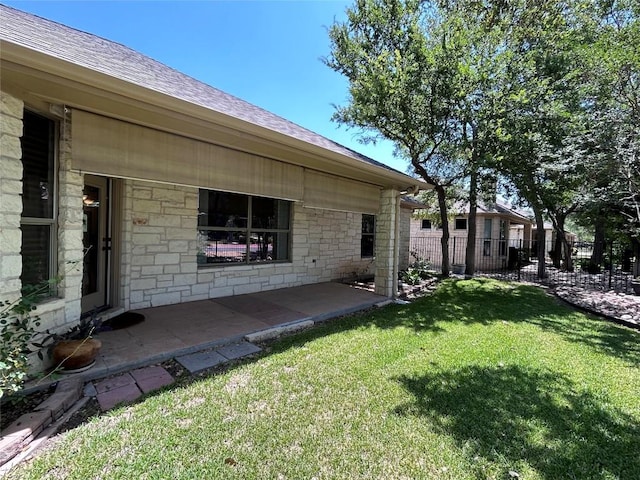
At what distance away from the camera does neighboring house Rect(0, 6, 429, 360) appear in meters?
2.77

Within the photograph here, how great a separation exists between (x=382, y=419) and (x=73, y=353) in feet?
9.85

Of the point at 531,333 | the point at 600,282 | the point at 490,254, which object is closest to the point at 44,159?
the point at 531,333

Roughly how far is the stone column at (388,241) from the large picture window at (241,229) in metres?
2.39

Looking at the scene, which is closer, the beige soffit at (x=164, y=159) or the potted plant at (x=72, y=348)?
the potted plant at (x=72, y=348)

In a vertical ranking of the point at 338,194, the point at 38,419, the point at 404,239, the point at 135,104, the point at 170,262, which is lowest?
the point at 38,419

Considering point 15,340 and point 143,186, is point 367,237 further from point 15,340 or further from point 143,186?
point 15,340

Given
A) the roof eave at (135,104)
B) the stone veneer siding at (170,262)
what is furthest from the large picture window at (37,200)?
the stone veneer siding at (170,262)

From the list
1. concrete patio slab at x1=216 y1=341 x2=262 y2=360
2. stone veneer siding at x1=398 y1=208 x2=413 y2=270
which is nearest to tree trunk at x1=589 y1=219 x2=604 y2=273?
stone veneer siding at x1=398 y1=208 x2=413 y2=270

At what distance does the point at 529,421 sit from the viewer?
272cm

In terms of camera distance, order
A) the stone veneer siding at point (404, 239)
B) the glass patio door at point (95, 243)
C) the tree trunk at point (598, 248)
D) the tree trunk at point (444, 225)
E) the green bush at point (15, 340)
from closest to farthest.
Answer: the green bush at point (15, 340)
the glass patio door at point (95, 243)
the tree trunk at point (444, 225)
the stone veneer siding at point (404, 239)
the tree trunk at point (598, 248)

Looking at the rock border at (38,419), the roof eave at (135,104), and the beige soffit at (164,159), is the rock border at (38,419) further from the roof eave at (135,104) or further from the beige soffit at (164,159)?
the roof eave at (135,104)

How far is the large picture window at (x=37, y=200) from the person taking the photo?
3.12m

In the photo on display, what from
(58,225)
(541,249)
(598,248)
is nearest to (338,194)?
(58,225)

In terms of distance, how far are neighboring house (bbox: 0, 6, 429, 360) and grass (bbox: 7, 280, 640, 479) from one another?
177cm
